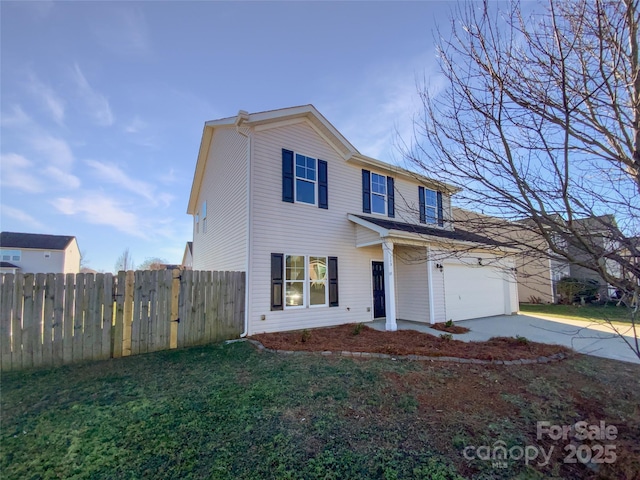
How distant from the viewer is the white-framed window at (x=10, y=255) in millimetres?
28833

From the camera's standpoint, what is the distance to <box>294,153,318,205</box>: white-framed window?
9.43 metres

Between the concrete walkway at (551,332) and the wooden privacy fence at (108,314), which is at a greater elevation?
the wooden privacy fence at (108,314)

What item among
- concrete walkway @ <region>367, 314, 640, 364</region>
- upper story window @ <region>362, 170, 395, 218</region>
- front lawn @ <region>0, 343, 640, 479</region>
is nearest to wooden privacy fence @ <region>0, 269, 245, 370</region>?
front lawn @ <region>0, 343, 640, 479</region>

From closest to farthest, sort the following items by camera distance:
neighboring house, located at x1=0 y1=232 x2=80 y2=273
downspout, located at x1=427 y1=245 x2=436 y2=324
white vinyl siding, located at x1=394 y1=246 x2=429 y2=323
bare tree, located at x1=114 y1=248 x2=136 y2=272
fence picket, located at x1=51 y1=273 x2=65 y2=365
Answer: fence picket, located at x1=51 y1=273 x2=65 y2=365 < downspout, located at x1=427 y1=245 x2=436 y2=324 < white vinyl siding, located at x1=394 y1=246 x2=429 y2=323 < neighboring house, located at x1=0 y1=232 x2=80 y2=273 < bare tree, located at x1=114 y1=248 x2=136 y2=272

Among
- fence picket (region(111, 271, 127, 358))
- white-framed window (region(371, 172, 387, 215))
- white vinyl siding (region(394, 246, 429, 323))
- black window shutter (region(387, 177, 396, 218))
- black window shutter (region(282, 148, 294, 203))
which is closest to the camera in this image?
fence picket (region(111, 271, 127, 358))

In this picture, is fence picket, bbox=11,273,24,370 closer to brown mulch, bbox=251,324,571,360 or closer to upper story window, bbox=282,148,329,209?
brown mulch, bbox=251,324,571,360

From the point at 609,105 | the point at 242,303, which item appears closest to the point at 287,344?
the point at 242,303

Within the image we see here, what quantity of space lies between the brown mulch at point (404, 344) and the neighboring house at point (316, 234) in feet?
3.02

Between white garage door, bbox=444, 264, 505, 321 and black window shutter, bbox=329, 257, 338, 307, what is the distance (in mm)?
4382

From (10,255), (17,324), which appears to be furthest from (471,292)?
(10,255)

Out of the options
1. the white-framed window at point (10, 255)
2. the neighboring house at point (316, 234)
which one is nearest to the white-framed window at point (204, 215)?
the neighboring house at point (316, 234)

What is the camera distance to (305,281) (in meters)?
9.18

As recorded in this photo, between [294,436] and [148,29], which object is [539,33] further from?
[148,29]

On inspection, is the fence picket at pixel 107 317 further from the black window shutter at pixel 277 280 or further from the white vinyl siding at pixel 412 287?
the white vinyl siding at pixel 412 287
